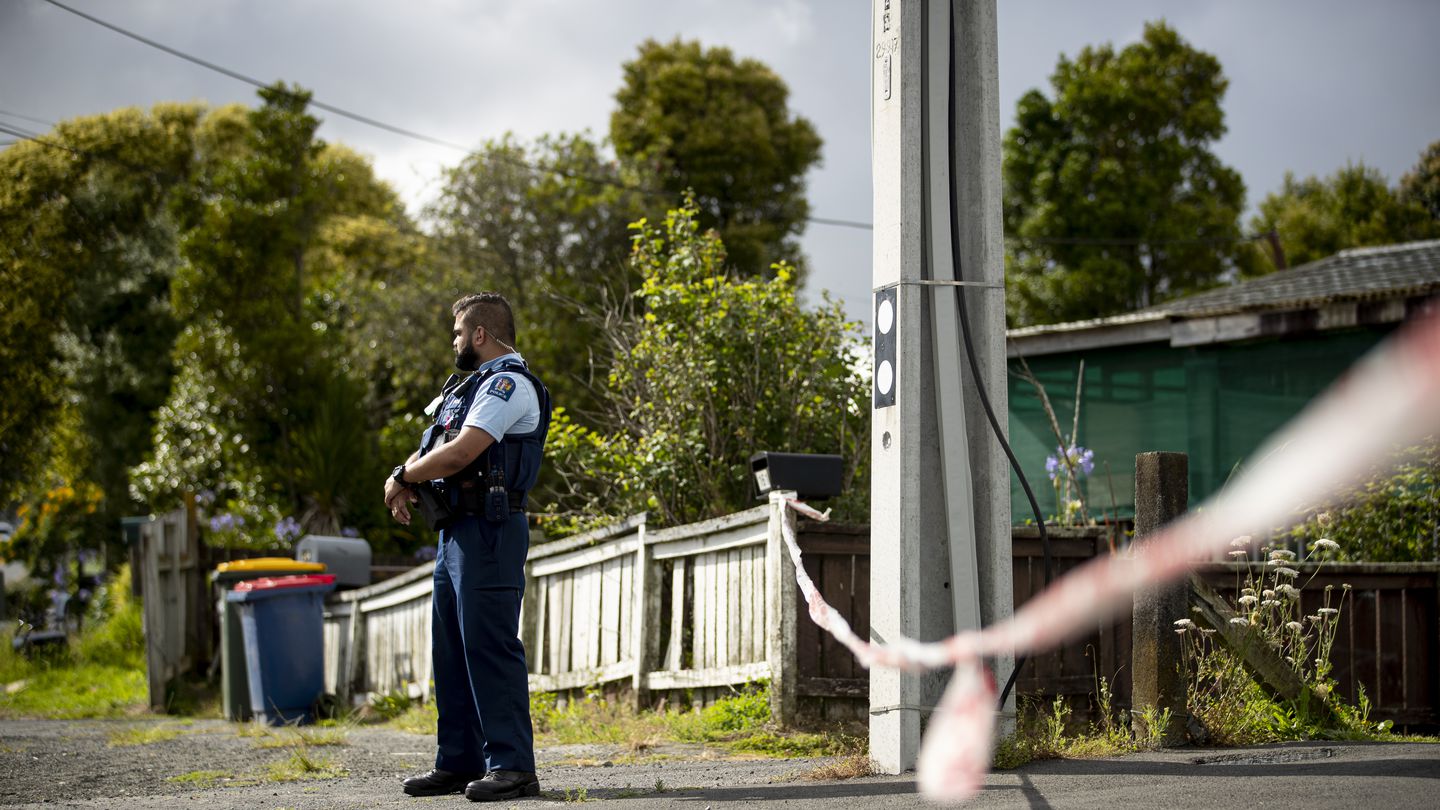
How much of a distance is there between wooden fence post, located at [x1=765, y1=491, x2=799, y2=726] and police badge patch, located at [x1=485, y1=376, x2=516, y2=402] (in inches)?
79.4

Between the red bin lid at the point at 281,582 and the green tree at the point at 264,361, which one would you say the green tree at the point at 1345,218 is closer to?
the green tree at the point at 264,361

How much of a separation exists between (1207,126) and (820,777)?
2839cm

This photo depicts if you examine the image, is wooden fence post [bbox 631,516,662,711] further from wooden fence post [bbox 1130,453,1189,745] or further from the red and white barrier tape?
wooden fence post [bbox 1130,453,1189,745]

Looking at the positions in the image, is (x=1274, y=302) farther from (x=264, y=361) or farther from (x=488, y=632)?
(x=264, y=361)

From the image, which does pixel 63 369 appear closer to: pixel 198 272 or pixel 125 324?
pixel 125 324

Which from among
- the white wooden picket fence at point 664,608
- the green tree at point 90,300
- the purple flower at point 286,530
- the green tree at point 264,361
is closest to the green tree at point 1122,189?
the green tree at point 264,361

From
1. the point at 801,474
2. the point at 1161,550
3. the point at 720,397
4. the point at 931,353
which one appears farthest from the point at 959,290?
the point at 720,397

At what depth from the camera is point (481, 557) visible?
5191mm

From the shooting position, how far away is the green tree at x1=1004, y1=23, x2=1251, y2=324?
29.6 meters

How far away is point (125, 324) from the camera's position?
27.2m

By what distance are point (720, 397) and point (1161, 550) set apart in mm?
4532

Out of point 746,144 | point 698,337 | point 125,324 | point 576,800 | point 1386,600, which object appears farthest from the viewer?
point 746,144

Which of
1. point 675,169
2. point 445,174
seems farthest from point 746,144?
point 445,174

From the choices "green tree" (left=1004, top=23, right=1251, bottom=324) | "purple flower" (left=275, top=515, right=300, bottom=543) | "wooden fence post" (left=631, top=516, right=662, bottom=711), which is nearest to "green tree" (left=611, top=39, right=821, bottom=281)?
"green tree" (left=1004, top=23, right=1251, bottom=324)
